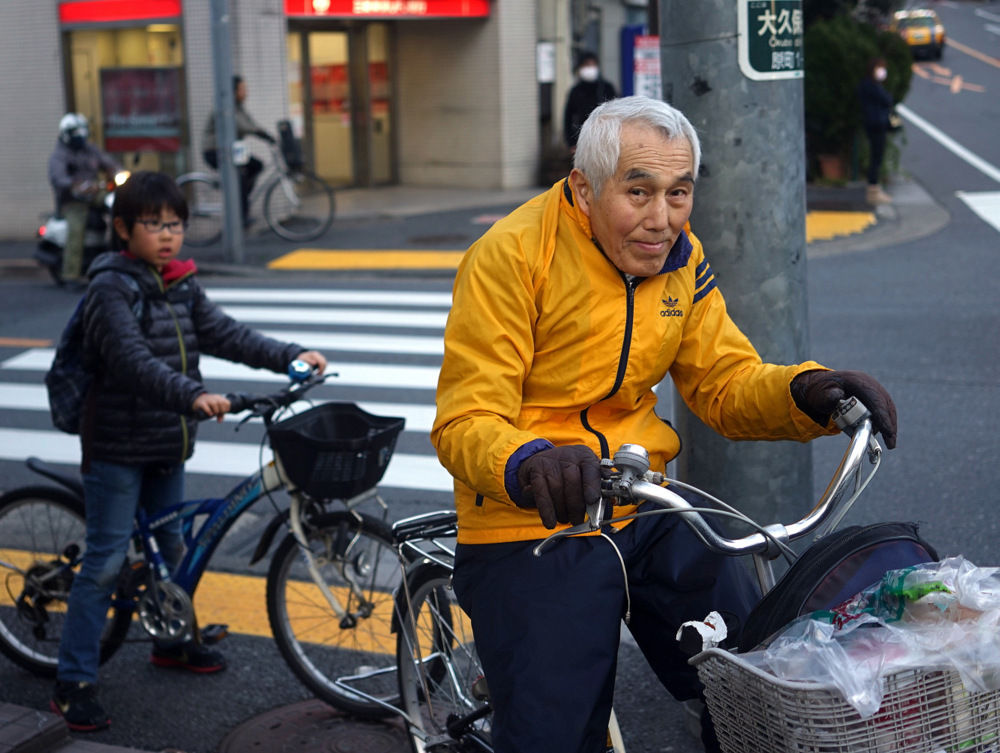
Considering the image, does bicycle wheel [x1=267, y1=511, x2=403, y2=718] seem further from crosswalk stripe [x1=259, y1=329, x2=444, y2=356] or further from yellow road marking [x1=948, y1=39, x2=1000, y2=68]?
yellow road marking [x1=948, y1=39, x2=1000, y2=68]

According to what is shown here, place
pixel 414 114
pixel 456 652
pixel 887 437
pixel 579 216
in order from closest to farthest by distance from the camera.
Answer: pixel 887 437 → pixel 579 216 → pixel 456 652 → pixel 414 114

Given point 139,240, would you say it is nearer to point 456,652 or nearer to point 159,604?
point 159,604

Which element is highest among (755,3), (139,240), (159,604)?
(755,3)

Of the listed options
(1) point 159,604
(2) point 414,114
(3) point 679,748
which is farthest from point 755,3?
(2) point 414,114

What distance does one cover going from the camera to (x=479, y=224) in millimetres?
15117

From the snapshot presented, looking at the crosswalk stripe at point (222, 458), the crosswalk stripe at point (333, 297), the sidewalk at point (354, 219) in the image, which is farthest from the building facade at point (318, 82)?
the crosswalk stripe at point (222, 458)

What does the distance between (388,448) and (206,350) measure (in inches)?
34.8

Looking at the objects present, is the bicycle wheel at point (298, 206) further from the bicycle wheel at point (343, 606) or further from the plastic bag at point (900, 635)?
the plastic bag at point (900, 635)

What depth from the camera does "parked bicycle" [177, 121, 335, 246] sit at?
47.0 ft

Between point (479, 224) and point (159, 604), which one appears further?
point (479, 224)

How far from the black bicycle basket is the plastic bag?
1.77 meters

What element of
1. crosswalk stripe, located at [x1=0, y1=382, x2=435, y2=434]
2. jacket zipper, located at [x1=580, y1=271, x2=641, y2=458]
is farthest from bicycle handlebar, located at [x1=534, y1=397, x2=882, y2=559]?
crosswalk stripe, located at [x1=0, y1=382, x2=435, y2=434]

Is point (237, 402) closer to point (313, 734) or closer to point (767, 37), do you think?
point (313, 734)

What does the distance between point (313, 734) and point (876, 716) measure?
8.00 ft
